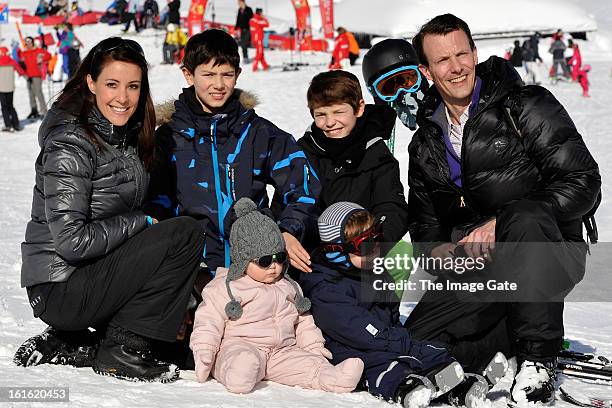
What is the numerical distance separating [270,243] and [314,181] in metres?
0.50

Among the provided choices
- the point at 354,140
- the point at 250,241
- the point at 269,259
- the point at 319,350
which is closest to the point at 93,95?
the point at 250,241

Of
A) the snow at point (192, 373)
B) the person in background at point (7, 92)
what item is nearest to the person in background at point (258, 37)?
the snow at point (192, 373)

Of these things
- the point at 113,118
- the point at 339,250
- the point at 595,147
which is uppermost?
the point at 113,118

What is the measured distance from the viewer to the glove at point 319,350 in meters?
3.46

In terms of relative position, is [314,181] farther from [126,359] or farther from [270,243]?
[126,359]

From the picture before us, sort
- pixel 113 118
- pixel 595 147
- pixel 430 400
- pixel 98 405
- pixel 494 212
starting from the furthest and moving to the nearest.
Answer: pixel 595 147
pixel 494 212
pixel 113 118
pixel 430 400
pixel 98 405

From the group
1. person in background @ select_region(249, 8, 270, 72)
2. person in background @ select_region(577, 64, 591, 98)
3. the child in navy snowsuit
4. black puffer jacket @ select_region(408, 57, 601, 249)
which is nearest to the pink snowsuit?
the child in navy snowsuit

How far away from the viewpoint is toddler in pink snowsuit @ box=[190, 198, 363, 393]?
323 centimetres

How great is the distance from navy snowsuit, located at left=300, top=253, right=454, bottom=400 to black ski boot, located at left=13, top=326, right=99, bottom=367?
3.18 ft

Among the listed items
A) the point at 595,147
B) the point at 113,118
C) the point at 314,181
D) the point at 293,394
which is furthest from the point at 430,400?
the point at 595,147

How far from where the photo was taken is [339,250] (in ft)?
12.0

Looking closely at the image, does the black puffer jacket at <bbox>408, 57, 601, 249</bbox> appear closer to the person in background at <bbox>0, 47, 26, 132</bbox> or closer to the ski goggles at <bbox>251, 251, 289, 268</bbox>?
the ski goggles at <bbox>251, 251, 289, 268</bbox>

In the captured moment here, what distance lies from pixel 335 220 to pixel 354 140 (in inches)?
18.9

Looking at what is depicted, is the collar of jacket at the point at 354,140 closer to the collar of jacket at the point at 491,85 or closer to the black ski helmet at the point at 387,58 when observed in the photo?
the collar of jacket at the point at 491,85
